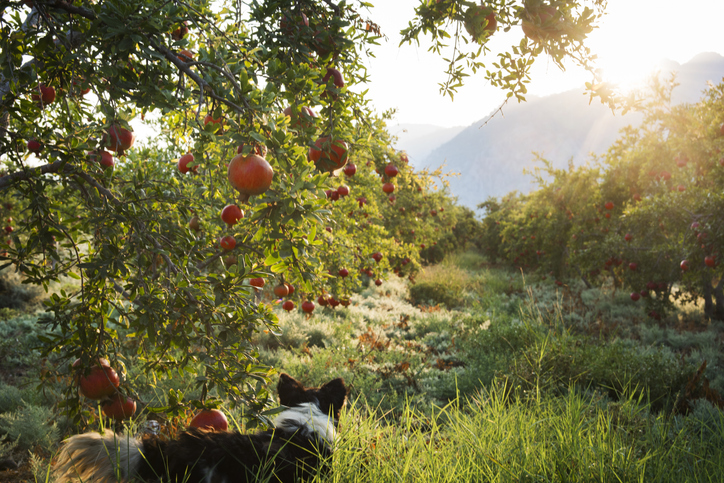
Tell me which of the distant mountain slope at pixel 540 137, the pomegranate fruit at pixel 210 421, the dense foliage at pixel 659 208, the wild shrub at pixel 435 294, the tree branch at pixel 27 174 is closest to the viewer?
the tree branch at pixel 27 174

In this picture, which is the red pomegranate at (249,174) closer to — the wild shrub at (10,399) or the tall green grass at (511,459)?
the tall green grass at (511,459)

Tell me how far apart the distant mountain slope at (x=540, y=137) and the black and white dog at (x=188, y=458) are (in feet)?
546

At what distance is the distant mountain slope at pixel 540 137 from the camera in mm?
164500

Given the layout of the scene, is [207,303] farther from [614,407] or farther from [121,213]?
[614,407]

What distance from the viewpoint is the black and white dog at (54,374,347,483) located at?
1728mm

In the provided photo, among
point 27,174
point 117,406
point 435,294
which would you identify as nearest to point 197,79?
point 27,174

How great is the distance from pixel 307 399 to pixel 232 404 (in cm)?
112

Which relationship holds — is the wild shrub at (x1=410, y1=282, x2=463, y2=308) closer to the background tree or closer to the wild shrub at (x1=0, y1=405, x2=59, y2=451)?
the wild shrub at (x1=0, y1=405, x2=59, y2=451)

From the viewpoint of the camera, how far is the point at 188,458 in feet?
5.77

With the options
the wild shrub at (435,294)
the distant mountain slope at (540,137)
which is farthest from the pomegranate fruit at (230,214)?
the distant mountain slope at (540,137)

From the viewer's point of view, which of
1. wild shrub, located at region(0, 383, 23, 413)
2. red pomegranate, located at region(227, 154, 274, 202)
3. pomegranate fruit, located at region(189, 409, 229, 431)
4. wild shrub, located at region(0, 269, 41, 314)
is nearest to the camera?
red pomegranate, located at region(227, 154, 274, 202)

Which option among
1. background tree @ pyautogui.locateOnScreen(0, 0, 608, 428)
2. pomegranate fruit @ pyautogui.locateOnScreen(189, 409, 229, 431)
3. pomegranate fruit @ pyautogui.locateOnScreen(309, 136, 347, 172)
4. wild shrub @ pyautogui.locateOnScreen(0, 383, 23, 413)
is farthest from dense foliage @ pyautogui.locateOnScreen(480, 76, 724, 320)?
wild shrub @ pyautogui.locateOnScreen(0, 383, 23, 413)

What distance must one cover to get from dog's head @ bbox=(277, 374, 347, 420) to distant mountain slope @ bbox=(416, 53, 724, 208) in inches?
6520

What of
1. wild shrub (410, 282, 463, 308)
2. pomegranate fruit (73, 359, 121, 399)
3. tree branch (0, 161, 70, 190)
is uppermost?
tree branch (0, 161, 70, 190)
